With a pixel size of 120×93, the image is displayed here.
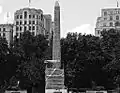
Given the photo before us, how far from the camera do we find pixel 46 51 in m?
50.1

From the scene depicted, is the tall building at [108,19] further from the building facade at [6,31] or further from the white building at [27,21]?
the building facade at [6,31]

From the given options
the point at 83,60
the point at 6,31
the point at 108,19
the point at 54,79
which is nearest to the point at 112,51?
the point at 83,60

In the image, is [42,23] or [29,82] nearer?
[29,82]

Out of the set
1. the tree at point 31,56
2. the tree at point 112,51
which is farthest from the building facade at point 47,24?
the tree at point 112,51

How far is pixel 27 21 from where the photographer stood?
93.2m

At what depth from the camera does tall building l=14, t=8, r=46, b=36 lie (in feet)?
303

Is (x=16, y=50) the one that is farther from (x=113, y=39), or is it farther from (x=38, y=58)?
(x=113, y=39)

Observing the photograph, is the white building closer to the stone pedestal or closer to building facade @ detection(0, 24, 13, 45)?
building facade @ detection(0, 24, 13, 45)

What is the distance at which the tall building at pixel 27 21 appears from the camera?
92325 mm

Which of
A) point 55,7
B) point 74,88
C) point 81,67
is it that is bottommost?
point 74,88

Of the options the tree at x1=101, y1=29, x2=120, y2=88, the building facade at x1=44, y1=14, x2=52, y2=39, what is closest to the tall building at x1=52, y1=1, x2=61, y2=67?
the tree at x1=101, y1=29, x2=120, y2=88

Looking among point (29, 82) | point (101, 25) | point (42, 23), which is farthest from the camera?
point (42, 23)

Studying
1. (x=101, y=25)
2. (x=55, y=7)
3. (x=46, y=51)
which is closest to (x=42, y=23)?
(x=101, y=25)

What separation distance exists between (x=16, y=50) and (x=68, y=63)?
8653mm
